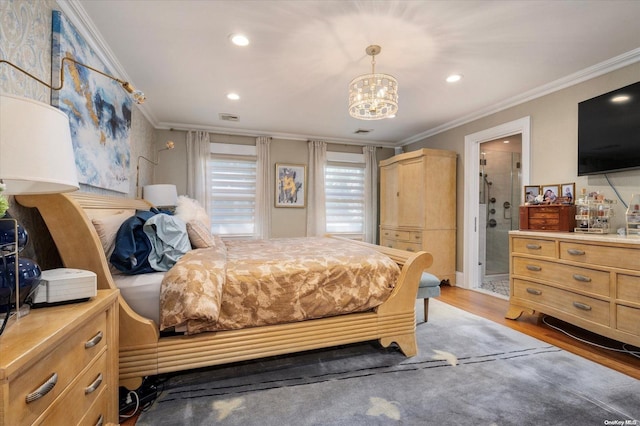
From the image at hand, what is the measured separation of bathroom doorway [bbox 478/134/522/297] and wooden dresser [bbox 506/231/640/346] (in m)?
2.26

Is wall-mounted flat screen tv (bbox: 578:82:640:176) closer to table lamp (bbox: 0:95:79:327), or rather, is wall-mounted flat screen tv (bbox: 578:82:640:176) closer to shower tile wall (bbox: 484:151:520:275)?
shower tile wall (bbox: 484:151:520:275)

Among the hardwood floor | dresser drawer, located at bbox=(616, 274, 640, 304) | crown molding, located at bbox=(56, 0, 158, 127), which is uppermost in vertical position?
crown molding, located at bbox=(56, 0, 158, 127)

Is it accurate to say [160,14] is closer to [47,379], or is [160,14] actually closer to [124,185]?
[124,185]

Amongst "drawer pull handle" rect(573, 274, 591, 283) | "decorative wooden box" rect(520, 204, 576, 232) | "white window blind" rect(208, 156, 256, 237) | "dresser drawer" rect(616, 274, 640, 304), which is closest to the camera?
"dresser drawer" rect(616, 274, 640, 304)

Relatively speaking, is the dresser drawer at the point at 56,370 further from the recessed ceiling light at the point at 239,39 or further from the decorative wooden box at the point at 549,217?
the decorative wooden box at the point at 549,217

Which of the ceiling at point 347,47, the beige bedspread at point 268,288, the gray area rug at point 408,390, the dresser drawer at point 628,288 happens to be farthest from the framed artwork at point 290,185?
the dresser drawer at point 628,288

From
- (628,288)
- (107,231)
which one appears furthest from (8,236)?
(628,288)

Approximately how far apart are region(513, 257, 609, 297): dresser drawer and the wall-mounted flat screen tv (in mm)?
962

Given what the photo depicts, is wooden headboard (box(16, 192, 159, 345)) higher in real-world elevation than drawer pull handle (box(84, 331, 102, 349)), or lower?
higher

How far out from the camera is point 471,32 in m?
2.21

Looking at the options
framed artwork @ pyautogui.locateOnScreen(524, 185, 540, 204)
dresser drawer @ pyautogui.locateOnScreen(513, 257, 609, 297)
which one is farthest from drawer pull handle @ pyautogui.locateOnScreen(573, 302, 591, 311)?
framed artwork @ pyautogui.locateOnScreen(524, 185, 540, 204)

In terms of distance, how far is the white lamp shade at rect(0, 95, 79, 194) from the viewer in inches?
31.6

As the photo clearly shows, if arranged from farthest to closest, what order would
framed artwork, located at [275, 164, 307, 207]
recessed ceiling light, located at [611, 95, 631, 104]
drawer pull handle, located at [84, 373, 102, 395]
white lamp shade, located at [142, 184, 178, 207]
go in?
framed artwork, located at [275, 164, 307, 207], white lamp shade, located at [142, 184, 178, 207], recessed ceiling light, located at [611, 95, 631, 104], drawer pull handle, located at [84, 373, 102, 395]

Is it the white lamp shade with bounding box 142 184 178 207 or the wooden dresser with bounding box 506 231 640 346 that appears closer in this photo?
the wooden dresser with bounding box 506 231 640 346
